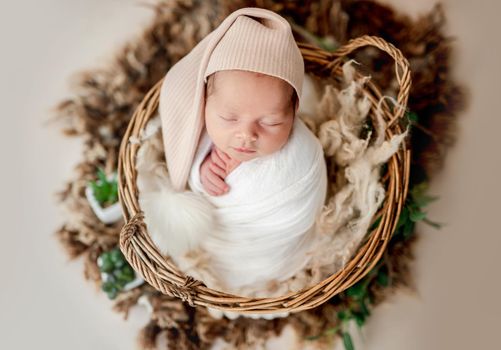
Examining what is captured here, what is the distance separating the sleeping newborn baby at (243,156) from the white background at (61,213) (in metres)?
0.35

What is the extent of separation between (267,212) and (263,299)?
186 millimetres

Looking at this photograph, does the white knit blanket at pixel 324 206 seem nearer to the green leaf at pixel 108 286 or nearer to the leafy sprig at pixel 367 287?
the leafy sprig at pixel 367 287

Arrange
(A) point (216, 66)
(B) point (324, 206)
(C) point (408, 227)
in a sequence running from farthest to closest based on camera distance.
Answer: (C) point (408, 227) → (B) point (324, 206) → (A) point (216, 66)

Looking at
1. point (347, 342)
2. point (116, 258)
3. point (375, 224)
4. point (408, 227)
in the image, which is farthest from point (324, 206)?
point (116, 258)

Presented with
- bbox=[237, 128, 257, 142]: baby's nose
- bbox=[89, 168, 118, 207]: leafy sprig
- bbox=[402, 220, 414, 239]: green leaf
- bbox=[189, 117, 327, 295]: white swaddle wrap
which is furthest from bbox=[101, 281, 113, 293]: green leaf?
bbox=[402, 220, 414, 239]: green leaf

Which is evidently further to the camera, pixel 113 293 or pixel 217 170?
pixel 113 293

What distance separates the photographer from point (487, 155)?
151 centimetres

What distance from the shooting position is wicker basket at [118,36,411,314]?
3.70 feet

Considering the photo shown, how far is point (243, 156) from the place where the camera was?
111cm

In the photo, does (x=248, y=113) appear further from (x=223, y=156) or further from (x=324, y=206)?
(x=324, y=206)

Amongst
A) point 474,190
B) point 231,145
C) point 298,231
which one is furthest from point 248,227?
point 474,190

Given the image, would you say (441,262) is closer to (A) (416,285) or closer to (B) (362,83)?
(A) (416,285)

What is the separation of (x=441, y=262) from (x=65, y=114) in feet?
3.71

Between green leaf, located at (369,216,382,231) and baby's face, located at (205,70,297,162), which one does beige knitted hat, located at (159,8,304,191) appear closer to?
baby's face, located at (205,70,297,162)
